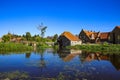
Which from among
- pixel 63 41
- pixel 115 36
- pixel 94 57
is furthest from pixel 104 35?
pixel 94 57

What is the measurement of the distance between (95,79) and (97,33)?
65244 millimetres

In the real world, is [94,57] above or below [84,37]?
below

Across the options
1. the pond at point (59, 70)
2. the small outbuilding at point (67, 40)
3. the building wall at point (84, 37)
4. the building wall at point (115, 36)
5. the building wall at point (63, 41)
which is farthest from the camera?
the building wall at point (84, 37)

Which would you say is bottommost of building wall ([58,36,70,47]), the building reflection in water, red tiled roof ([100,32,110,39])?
the building reflection in water

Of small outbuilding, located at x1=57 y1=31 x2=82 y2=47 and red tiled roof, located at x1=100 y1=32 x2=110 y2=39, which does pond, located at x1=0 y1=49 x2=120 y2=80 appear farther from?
red tiled roof, located at x1=100 y1=32 x2=110 y2=39

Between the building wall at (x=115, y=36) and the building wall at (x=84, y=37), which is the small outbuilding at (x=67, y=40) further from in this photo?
A: the building wall at (x=115, y=36)

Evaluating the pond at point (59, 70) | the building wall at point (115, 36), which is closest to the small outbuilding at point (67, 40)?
the building wall at point (115, 36)

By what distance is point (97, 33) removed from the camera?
8031 centimetres

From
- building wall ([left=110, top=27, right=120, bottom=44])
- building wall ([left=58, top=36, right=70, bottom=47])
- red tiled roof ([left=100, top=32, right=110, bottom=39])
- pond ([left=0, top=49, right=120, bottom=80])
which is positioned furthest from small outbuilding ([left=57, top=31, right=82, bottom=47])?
pond ([left=0, top=49, right=120, bottom=80])

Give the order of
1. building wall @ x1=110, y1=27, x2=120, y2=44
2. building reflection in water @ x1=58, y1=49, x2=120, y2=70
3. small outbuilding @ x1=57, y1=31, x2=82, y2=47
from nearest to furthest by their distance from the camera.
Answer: building reflection in water @ x1=58, y1=49, x2=120, y2=70, building wall @ x1=110, y1=27, x2=120, y2=44, small outbuilding @ x1=57, y1=31, x2=82, y2=47

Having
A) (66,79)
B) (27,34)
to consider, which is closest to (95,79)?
(66,79)

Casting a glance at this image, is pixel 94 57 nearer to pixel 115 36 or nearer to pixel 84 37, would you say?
pixel 115 36

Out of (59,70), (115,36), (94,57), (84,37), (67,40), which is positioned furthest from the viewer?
(84,37)

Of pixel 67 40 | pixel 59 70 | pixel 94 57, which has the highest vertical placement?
pixel 67 40
